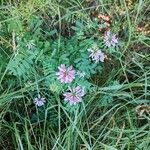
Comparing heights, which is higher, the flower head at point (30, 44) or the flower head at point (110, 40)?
the flower head at point (30, 44)

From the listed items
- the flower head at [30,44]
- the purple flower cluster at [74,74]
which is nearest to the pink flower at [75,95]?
the purple flower cluster at [74,74]

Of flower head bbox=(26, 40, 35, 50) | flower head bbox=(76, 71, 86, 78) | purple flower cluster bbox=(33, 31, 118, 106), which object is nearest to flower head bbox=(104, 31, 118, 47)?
purple flower cluster bbox=(33, 31, 118, 106)

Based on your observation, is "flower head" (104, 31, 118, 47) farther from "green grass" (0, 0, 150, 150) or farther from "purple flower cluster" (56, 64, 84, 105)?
"purple flower cluster" (56, 64, 84, 105)

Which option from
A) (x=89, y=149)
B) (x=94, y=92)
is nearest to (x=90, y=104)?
(x=94, y=92)

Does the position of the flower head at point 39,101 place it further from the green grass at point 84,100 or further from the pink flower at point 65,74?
the pink flower at point 65,74

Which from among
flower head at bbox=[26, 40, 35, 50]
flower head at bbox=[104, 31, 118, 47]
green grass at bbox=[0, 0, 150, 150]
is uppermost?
flower head at bbox=[26, 40, 35, 50]

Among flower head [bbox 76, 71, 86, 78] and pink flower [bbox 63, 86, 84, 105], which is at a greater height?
flower head [bbox 76, 71, 86, 78]

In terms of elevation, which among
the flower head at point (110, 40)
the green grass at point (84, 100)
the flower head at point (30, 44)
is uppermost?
the flower head at point (30, 44)
